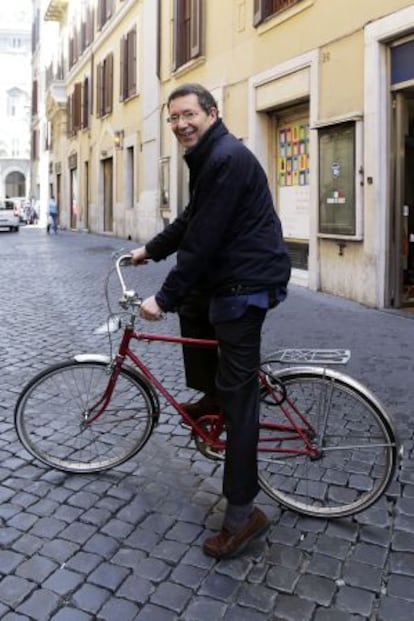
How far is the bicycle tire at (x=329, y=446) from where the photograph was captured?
327 centimetres

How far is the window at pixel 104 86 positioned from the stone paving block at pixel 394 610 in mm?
24046

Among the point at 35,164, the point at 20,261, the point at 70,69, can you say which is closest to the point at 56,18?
the point at 70,69

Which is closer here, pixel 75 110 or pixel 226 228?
pixel 226 228

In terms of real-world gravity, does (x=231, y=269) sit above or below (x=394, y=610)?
above

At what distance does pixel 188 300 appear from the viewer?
337 cm

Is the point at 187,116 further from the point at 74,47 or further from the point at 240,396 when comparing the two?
the point at 74,47

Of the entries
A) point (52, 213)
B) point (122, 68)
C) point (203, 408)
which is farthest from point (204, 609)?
point (52, 213)

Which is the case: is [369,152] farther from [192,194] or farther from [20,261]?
[20,261]

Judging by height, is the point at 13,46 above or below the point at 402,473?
above

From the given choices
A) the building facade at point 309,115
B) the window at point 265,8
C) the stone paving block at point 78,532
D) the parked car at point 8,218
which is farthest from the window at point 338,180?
the parked car at point 8,218

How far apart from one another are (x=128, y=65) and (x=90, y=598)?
21.4m

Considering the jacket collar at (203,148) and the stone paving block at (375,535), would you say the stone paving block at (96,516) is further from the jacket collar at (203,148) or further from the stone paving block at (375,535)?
the jacket collar at (203,148)

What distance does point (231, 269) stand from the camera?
2.97m

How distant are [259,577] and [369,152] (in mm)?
7586
